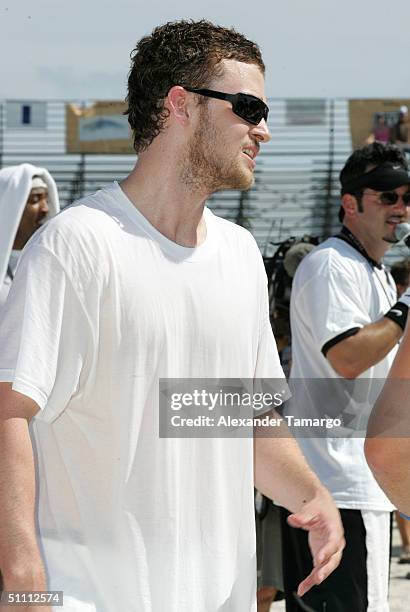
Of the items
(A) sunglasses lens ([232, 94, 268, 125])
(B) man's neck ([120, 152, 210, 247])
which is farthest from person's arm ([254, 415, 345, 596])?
(A) sunglasses lens ([232, 94, 268, 125])

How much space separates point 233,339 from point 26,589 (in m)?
0.73

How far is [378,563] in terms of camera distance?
4320mm

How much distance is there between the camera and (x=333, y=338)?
4.39 metres

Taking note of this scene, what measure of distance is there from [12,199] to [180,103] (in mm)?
2726

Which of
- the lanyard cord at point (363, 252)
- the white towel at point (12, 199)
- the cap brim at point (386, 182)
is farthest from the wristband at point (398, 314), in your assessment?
the white towel at point (12, 199)

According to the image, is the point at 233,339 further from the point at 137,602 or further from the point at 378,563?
the point at 378,563

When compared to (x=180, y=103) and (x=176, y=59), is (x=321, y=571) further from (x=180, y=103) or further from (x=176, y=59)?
(x=176, y=59)

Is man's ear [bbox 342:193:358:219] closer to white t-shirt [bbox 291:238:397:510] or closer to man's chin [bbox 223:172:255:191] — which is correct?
white t-shirt [bbox 291:238:397:510]

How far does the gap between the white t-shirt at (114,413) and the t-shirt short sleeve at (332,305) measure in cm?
Answer: 185

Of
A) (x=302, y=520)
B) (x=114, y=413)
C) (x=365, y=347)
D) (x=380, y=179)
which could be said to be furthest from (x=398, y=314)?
(x=114, y=413)

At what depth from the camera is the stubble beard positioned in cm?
273

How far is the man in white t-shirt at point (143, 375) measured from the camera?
7.95 ft

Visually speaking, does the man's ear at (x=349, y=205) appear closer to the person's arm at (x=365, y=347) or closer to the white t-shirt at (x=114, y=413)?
the person's arm at (x=365, y=347)

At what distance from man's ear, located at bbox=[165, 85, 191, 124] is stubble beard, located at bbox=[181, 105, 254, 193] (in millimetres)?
83
